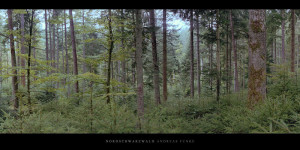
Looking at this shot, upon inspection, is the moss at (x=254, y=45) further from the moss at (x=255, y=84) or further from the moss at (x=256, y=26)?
the moss at (x=255, y=84)

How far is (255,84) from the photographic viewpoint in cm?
433

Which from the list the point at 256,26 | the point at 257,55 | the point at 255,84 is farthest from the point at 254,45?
the point at 255,84

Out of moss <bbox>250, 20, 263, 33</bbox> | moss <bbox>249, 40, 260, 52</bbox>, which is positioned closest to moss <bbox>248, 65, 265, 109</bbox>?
moss <bbox>249, 40, 260, 52</bbox>

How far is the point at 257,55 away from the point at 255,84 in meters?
0.95

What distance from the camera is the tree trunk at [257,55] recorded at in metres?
4.17

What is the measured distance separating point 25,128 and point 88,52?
57.9 feet

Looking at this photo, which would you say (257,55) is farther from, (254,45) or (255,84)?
(255,84)

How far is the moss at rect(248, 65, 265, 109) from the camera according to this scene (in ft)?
14.0

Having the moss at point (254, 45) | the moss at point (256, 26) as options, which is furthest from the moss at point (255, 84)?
the moss at point (256, 26)

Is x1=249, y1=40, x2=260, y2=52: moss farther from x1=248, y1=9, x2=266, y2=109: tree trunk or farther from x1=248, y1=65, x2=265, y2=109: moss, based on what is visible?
x1=248, y1=65, x2=265, y2=109: moss
